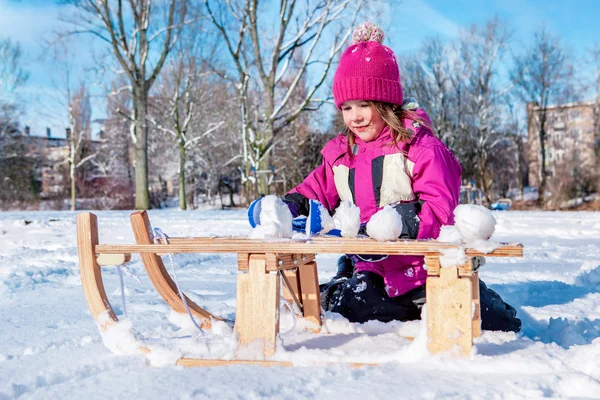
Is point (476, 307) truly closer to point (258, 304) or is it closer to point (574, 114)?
point (258, 304)

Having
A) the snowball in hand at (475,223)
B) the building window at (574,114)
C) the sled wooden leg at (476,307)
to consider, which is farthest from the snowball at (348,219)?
the building window at (574,114)

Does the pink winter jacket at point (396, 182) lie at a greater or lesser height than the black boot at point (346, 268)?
greater

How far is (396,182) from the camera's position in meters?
2.19

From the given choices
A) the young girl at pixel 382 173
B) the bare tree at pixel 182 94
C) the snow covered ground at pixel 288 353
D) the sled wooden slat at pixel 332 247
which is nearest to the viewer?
the snow covered ground at pixel 288 353

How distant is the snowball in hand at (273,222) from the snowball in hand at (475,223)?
57cm

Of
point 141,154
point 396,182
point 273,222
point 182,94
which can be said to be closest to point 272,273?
point 273,222

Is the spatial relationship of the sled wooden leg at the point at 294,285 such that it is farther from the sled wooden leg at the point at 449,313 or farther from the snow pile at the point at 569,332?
the snow pile at the point at 569,332

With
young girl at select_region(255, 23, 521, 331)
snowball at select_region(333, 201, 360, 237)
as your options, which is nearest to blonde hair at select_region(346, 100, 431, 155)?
young girl at select_region(255, 23, 521, 331)

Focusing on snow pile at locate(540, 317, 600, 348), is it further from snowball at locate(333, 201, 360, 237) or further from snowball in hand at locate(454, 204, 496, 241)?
snowball at locate(333, 201, 360, 237)

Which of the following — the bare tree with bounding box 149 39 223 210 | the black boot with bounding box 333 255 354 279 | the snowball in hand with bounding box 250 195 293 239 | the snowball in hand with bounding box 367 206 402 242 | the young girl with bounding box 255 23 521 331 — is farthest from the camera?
the bare tree with bounding box 149 39 223 210

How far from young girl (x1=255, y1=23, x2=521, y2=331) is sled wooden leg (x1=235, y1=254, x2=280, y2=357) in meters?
0.63

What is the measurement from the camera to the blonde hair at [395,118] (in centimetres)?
220

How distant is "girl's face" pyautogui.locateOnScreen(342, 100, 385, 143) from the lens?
2312mm

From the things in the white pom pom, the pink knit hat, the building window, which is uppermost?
the building window
